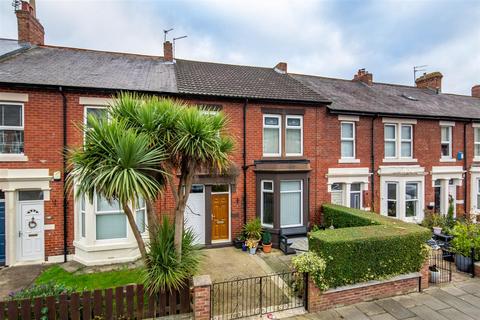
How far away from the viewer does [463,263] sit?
8.41 metres

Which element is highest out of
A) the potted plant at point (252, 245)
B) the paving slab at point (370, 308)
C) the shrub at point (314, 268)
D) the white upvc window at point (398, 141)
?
the white upvc window at point (398, 141)

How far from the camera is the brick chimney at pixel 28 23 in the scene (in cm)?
1134

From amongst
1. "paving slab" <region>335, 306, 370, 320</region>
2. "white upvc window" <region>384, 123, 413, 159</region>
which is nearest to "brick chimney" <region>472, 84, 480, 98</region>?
"white upvc window" <region>384, 123, 413, 159</region>

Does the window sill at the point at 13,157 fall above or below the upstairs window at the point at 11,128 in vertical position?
below

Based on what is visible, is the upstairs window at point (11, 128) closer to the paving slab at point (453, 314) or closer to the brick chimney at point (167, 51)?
the brick chimney at point (167, 51)

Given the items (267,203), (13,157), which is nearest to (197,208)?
(267,203)

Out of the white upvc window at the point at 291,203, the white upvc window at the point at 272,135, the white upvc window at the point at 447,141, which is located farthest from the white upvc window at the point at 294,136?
the white upvc window at the point at 447,141

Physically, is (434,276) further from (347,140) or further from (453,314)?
(347,140)

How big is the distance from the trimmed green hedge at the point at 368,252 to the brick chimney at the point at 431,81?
1681 centimetres

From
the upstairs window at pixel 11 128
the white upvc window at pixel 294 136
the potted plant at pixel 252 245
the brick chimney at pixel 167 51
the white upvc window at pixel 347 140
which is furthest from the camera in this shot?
the brick chimney at pixel 167 51

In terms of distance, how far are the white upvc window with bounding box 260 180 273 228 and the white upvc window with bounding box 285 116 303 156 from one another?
1.78m

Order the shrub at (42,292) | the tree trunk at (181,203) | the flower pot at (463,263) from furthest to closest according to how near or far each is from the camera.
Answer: the flower pot at (463,263), the tree trunk at (181,203), the shrub at (42,292)

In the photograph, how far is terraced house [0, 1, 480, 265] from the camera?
8797 mm

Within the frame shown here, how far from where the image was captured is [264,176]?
10766 millimetres
